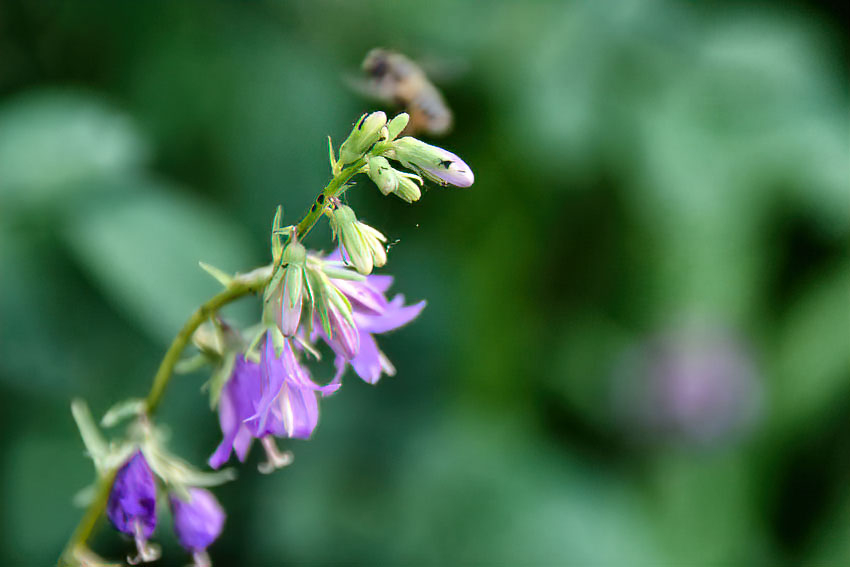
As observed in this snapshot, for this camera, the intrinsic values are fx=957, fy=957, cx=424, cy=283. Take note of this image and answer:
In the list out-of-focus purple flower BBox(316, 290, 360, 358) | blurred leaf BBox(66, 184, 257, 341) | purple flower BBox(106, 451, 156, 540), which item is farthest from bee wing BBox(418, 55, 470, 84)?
purple flower BBox(106, 451, 156, 540)

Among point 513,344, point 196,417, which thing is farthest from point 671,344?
point 196,417

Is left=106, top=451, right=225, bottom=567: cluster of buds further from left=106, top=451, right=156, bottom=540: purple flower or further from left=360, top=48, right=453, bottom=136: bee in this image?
left=360, top=48, right=453, bottom=136: bee

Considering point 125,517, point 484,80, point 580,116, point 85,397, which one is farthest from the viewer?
point 484,80

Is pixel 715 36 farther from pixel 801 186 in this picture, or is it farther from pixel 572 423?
pixel 572 423

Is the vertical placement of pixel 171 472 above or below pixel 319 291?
below

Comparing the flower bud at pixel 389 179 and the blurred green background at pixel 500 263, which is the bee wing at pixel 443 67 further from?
the flower bud at pixel 389 179

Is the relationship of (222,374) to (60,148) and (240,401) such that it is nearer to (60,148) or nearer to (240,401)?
(240,401)

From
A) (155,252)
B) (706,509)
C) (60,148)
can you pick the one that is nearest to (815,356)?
(706,509)
